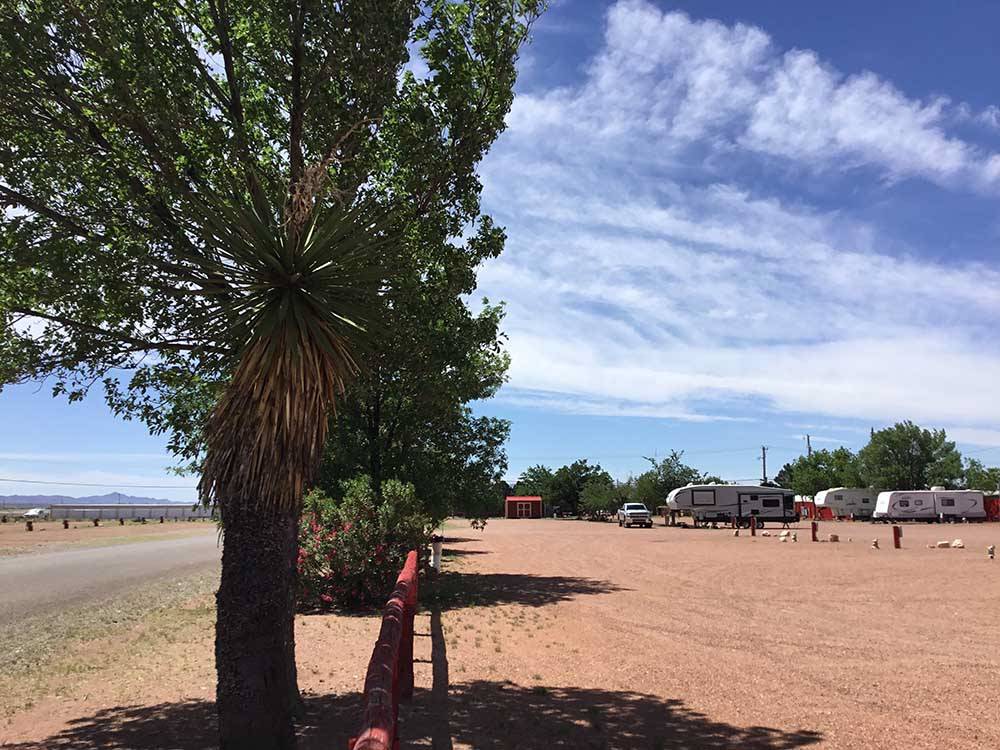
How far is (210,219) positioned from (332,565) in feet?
36.0

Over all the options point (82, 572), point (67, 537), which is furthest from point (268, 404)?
point (67, 537)

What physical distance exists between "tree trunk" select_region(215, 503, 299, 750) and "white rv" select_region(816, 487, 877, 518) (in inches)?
3100

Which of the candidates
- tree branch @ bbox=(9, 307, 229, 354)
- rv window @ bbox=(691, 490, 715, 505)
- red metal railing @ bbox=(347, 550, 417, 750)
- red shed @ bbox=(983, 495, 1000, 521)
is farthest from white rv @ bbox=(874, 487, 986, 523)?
tree branch @ bbox=(9, 307, 229, 354)

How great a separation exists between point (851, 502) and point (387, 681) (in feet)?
264

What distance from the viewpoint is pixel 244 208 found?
532cm

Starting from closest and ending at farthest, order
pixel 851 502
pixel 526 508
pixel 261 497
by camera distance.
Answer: pixel 261 497, pixel 851 502, pixel 526 508

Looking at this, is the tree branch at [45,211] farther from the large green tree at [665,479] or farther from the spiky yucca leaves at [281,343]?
the large green tree at [665,479]

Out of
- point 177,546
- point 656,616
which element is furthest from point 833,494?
point 656,616

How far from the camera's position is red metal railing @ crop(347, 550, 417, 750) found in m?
2.72

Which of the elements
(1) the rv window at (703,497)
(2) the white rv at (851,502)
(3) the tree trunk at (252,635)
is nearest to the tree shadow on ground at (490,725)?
(3) the tree trunk at (252,635)

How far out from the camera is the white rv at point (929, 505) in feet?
207

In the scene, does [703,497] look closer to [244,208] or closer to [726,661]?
[726,661]

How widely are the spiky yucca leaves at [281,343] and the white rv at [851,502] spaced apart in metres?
78.8

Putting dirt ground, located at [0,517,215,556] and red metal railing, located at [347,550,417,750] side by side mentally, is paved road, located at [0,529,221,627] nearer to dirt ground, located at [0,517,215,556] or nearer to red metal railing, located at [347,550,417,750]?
dirt ground, located at [0,517,215,556]
